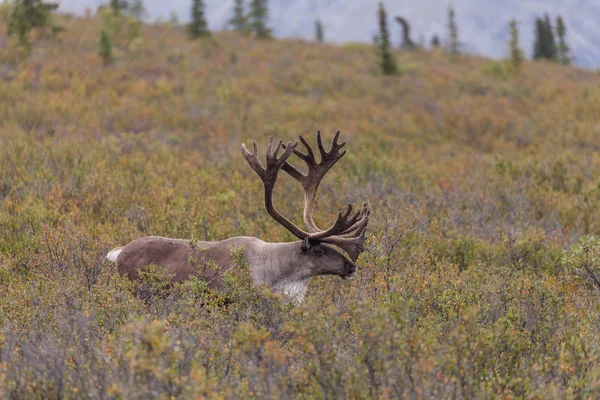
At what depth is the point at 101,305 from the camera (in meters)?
4.95

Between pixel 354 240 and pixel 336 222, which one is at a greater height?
pixel 336 222

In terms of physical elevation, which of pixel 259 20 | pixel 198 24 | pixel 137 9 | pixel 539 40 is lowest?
pixel 539 40

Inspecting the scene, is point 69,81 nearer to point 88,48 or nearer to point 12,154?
point 88,48

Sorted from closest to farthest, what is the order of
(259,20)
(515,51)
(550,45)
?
(515,51) → (259,20) → (550,45)

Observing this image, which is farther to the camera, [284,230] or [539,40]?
[539,40]

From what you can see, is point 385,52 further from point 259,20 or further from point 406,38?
point 406,38

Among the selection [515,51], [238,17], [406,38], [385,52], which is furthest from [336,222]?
[238,17]

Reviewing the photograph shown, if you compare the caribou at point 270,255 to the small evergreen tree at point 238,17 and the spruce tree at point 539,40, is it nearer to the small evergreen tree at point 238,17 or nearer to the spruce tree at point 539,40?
the small evergreen tree at point 238,17

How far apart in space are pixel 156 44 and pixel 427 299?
71.3 feet

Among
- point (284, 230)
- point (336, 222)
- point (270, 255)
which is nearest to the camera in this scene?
point (336, 222)

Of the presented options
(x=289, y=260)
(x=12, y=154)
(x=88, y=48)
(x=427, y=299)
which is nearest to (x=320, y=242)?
(x=289, y=260)

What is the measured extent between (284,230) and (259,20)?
86.3 feet

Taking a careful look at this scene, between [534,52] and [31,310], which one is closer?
[31,310]

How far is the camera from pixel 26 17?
19422 millimetres
